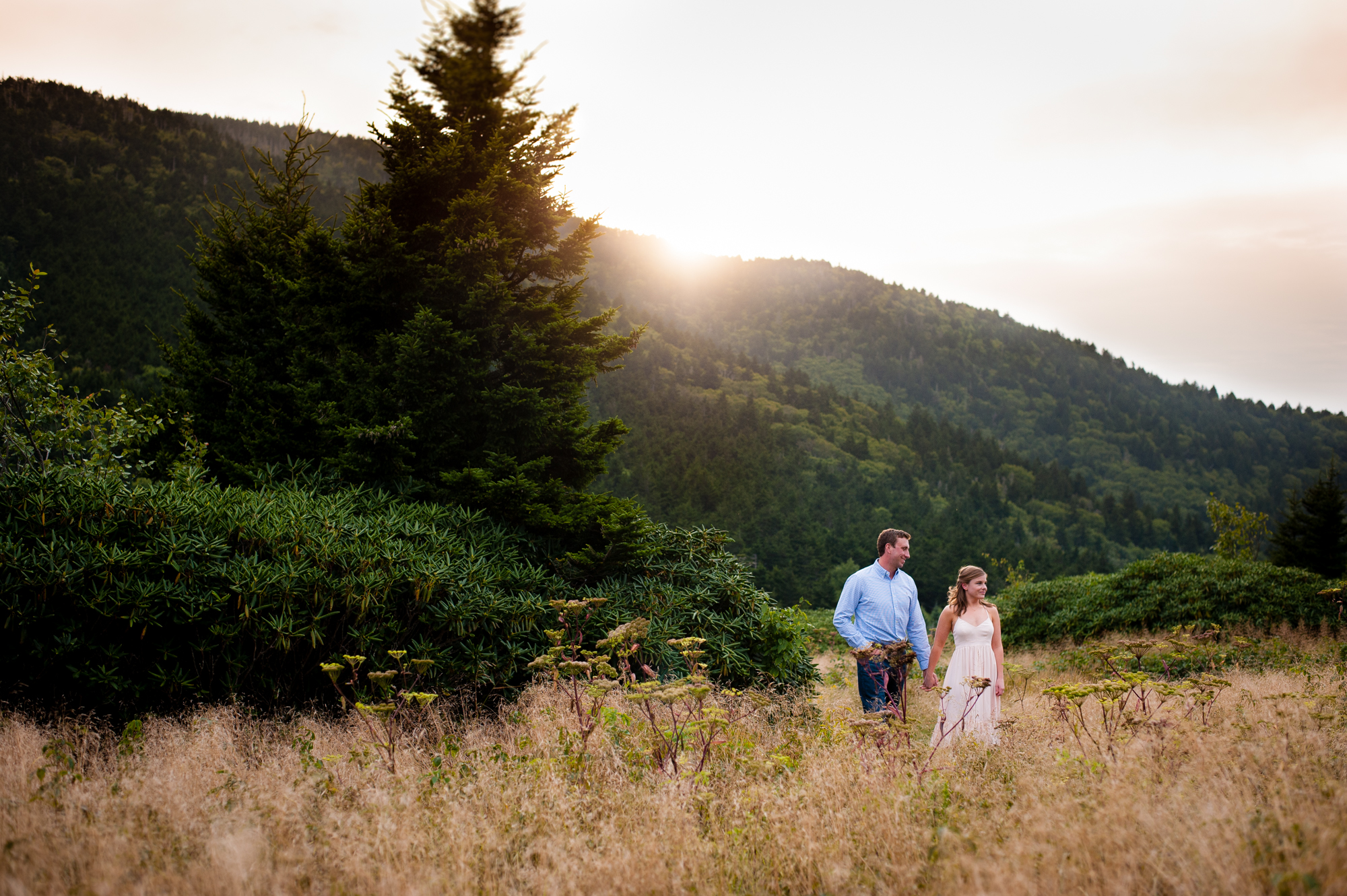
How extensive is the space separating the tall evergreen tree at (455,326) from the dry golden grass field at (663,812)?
2.97m

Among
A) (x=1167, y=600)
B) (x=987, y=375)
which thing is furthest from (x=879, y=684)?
(x=987, y=375)

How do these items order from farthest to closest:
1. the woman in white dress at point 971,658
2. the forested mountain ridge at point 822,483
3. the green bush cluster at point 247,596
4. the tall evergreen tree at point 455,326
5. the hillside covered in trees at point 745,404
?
the forested mountain ridge at point 822,483 < the hillside covered in trees at point 745,404 < the tall evergreen tree at point 455,326 < the woman in white dress at point 971,658 < the green bush cluster at point 247,596

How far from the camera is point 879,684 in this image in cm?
500

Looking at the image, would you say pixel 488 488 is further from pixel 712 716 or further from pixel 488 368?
pixel 712 716

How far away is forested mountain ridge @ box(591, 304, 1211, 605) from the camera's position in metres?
43.8

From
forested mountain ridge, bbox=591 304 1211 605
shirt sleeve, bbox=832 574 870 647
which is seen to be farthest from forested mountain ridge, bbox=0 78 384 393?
shirt sleeve, bbox=832 574 870 647

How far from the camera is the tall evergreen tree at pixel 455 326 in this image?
6.95 m

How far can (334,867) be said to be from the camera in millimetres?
2941

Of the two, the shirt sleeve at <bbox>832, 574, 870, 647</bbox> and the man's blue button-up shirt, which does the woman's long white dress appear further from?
the shirt sleeve at <bbox>832, 574, 870, 647</bbox>

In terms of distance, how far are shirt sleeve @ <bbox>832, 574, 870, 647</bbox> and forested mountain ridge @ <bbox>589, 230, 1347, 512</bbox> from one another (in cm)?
9894

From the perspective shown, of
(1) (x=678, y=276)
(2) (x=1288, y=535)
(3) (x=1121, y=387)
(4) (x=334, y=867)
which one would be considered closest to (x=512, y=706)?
(4) (x=334, y=867)

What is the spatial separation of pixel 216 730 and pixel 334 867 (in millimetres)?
1867

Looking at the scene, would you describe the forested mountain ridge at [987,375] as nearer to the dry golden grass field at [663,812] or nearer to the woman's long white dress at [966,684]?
the woman's long white dress at [966,684]

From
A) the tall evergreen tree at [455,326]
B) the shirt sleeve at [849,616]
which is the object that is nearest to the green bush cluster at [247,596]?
the tall evergreen tree at [455,326]
